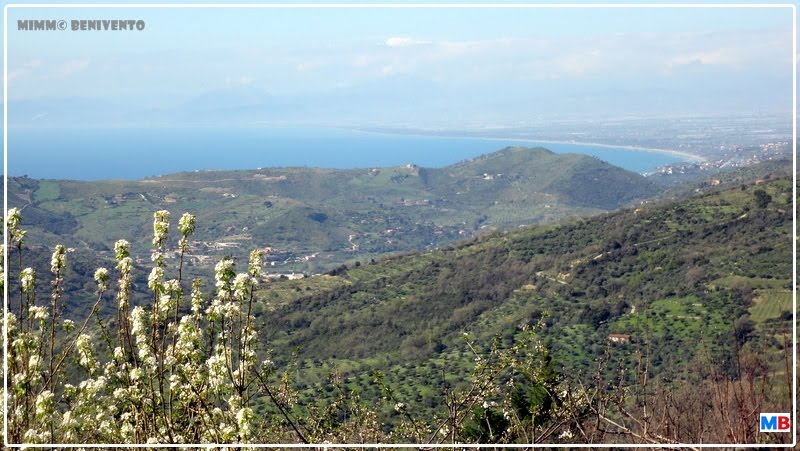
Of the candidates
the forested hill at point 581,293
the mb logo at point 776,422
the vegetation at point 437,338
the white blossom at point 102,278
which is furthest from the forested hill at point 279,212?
the mb logo at point 776,422

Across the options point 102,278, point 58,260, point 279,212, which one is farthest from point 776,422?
point 279,212

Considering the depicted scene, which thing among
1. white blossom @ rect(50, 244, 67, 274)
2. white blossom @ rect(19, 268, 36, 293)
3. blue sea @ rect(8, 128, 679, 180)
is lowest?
white blossom @ rect(19, 268, 36, 293)

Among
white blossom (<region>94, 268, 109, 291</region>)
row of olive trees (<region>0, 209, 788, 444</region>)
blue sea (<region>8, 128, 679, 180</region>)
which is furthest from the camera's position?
blue sea (<region>8, 128, 679, 180</region>)

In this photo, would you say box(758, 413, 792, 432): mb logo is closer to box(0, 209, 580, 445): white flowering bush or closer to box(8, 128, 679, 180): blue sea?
box(0, 209, 580, 445): white flowering bush

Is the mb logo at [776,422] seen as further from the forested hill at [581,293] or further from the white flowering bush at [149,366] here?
the forested hill at [581,293]

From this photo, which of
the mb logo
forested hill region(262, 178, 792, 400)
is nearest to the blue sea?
forested hill region(262, 178, 792, 400)

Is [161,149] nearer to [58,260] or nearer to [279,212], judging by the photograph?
[279,212]
